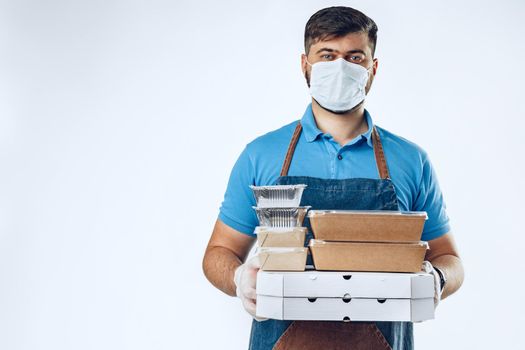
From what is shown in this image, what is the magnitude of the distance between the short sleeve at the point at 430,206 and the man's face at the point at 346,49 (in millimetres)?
317

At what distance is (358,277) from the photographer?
1646mm

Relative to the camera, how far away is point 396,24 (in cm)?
331

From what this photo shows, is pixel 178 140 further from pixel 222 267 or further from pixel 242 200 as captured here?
pixel 222 267

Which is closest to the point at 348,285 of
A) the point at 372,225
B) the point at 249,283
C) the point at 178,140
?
the point at 372,225

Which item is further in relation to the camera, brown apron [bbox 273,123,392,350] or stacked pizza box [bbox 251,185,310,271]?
brown apron [bbox 273,123,392,350]

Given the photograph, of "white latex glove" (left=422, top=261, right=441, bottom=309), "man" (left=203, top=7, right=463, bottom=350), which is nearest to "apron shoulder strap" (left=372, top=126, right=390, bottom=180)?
"man" (left=203, top=7, right=463, bottom=350)

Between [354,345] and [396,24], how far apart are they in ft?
5.75

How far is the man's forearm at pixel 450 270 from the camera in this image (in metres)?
2.01

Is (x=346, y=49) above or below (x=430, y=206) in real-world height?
above

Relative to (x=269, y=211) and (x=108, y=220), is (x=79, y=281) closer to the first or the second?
(x=108, y=220)

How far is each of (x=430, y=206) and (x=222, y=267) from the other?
572 millimetres

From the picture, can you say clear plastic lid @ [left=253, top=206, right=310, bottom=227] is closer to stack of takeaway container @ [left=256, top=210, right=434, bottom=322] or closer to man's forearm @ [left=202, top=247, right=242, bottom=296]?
stack of takeaway container @ [left=256, top=210, right=434, bottom=322]

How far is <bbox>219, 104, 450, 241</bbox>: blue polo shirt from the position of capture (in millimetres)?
2123

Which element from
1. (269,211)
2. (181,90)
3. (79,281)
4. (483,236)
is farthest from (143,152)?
(269,211)
